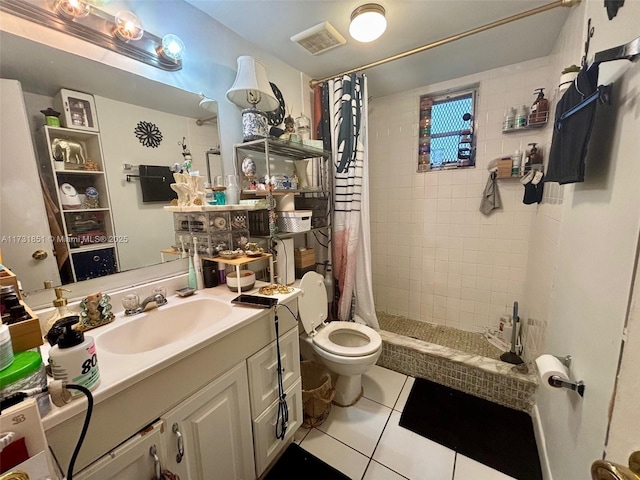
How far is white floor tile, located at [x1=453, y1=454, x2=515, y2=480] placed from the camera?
123 centimetres

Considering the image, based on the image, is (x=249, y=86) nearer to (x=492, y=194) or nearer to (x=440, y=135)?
(x=440, y=135)

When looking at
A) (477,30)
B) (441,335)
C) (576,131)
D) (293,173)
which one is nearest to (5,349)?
(576,131)

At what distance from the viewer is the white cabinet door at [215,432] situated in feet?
2.70

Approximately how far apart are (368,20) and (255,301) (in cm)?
153

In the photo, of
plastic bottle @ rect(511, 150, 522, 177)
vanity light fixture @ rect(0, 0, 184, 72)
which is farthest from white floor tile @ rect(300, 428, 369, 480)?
plastic bottle @ rect(511, 150, 522, 177)

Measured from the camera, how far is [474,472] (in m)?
1.25

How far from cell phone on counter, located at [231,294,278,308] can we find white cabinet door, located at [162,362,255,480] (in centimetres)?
23

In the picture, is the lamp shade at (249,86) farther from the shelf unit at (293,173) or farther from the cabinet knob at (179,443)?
the cabinet knob at (179,443)

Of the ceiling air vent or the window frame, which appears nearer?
the ceiling air vent

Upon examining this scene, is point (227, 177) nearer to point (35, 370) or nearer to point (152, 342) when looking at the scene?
point (152, 342)

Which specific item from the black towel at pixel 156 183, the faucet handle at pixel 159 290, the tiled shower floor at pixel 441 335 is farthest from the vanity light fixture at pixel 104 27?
the tiled shower floor at pixel 441 335

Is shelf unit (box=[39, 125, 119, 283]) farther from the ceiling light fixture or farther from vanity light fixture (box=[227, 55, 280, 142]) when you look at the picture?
the ceiling light fixture

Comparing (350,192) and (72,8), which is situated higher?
(72,8)

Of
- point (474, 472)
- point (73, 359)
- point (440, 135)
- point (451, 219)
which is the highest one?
point (440, 135)
